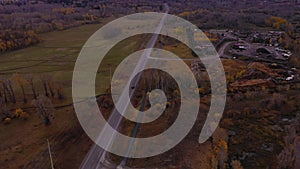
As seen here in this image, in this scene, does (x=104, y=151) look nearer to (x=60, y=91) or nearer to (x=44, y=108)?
(x=44, y=108)

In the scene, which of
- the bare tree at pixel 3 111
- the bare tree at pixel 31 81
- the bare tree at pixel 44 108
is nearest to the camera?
the bare tree at pixel 44 108

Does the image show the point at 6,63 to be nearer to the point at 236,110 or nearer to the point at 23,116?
the point at 23,116

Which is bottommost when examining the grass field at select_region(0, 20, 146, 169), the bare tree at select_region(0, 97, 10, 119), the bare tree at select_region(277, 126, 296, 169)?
the grass field at select_region(0, 20, 146, 169)

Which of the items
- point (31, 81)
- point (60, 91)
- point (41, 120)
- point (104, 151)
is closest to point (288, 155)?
point (104, 151)

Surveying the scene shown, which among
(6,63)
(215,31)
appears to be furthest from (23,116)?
(215,31)

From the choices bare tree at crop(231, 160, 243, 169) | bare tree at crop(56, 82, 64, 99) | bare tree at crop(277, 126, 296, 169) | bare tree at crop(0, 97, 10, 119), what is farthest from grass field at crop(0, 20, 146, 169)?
bare tree at crop(277, 126, 296, 169)

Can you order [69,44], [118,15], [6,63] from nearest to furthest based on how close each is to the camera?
[6,63], [69,44], [118,15]

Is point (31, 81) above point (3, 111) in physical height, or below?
above

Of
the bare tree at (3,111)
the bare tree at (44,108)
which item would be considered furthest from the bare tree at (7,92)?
the bare tree at (44,108)

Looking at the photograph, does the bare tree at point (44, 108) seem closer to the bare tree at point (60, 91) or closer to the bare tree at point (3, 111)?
the bare tree at point (3, 111)

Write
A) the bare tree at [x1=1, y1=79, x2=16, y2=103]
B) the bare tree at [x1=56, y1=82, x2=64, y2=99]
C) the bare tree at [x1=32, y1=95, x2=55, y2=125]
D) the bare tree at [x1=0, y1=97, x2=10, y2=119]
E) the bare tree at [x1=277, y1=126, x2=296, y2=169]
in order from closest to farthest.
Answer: the bare tree at [x1=277, y1=126, x2=296, y2=169], the bare tree at [x1=32, y1=95, x2=55, y2=125], the bare tree at [x1=0, y1=97, x2=10, y2=119], the bare tree at [x1=1, y1=79, x2=16, y2=103], the bare tree at [x1=56, y1=82, x2=64, y2=99]

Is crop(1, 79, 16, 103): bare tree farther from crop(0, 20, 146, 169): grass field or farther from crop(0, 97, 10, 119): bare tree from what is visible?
crop(0, 97, 10, 119): bare tree
